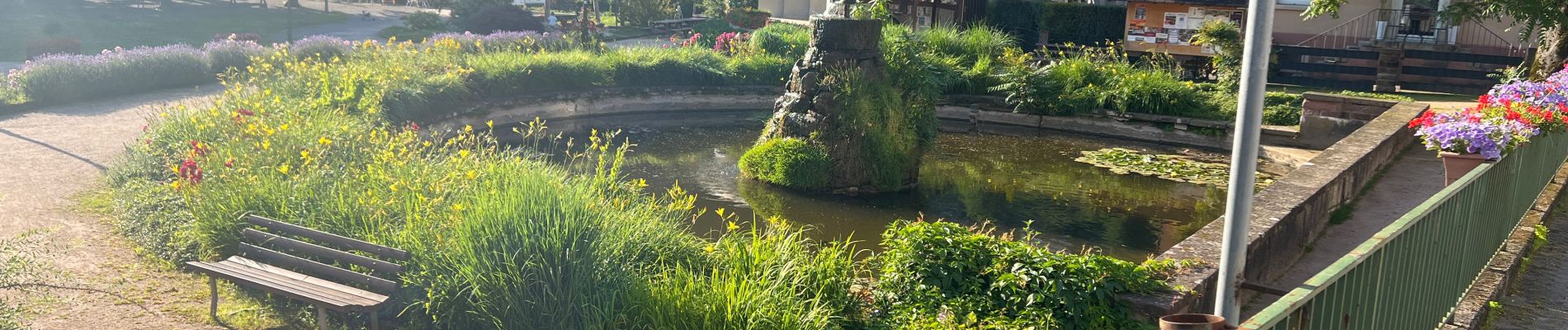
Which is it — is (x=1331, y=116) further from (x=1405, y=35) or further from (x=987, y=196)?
(x=1405, y=35)

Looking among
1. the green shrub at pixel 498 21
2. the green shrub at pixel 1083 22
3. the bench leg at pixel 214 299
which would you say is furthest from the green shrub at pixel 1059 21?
the bench leg at pixel 214 299

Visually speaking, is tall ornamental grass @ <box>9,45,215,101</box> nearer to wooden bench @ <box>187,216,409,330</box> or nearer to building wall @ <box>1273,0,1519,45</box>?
wooden bench @ <box>187,216,409,330</box>

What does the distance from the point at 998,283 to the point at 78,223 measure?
7180 millimetres

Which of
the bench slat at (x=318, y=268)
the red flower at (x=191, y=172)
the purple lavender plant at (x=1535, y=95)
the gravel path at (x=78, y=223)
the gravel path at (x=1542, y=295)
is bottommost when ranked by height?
the gravel path at (x=78, y=223)

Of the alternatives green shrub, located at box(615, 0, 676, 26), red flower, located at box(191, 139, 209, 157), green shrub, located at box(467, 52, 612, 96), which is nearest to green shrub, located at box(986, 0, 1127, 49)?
green shrub, located at box(615, 0, 676, 26)

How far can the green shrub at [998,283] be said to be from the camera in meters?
5.57

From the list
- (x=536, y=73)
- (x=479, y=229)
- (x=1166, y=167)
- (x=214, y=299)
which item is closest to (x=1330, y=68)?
(x=1166, y=167)

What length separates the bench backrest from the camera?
6.50m

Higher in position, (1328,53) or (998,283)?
(1328,53)

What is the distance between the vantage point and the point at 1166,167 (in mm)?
14203

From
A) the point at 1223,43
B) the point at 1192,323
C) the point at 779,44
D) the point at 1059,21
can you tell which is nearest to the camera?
the point at 1192,323

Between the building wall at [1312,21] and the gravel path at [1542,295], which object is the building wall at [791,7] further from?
the gravel path at [1542,295]

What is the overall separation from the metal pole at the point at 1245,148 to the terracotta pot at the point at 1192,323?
0.91 metres

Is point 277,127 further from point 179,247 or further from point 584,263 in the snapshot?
point 584,263
